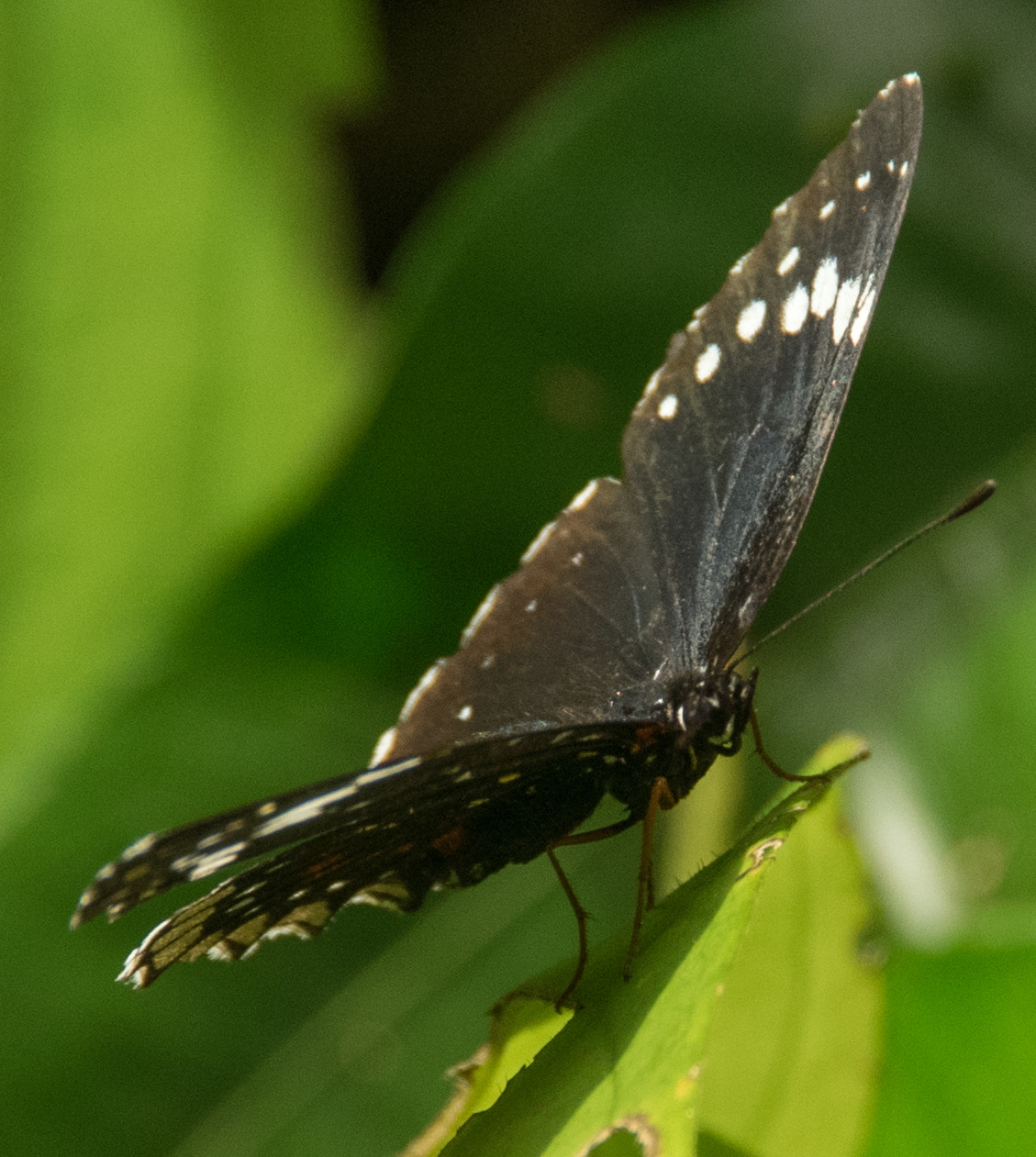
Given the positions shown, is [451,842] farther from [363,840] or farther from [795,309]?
[795,309]

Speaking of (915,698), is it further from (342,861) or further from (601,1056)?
(601,1056)

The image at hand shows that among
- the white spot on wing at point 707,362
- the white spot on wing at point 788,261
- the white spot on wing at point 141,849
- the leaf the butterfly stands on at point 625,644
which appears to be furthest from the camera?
the white spot on wing at point 707,362

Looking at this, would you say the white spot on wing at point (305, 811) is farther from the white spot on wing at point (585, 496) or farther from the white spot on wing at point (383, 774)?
the white spot on wing at point (585, 496)

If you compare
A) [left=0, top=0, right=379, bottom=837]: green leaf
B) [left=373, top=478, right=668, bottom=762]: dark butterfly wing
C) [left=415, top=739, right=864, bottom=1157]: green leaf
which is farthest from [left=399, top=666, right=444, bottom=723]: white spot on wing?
[left=0, top=0, right=379, bottom=837]: green leaf

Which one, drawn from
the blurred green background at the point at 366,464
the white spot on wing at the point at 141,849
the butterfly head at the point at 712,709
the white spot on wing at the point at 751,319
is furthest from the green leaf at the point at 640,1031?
the blurred green background at the point at 366,464

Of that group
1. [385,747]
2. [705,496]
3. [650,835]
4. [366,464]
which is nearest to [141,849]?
[650,835]

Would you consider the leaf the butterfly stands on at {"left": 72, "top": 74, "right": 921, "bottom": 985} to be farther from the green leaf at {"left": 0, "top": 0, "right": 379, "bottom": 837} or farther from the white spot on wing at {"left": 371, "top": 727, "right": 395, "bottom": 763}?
the green leaf at {"left": 0, "top": 0, "right": 379, "bottom": 837}

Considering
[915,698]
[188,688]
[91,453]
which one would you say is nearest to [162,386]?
[91,453]
